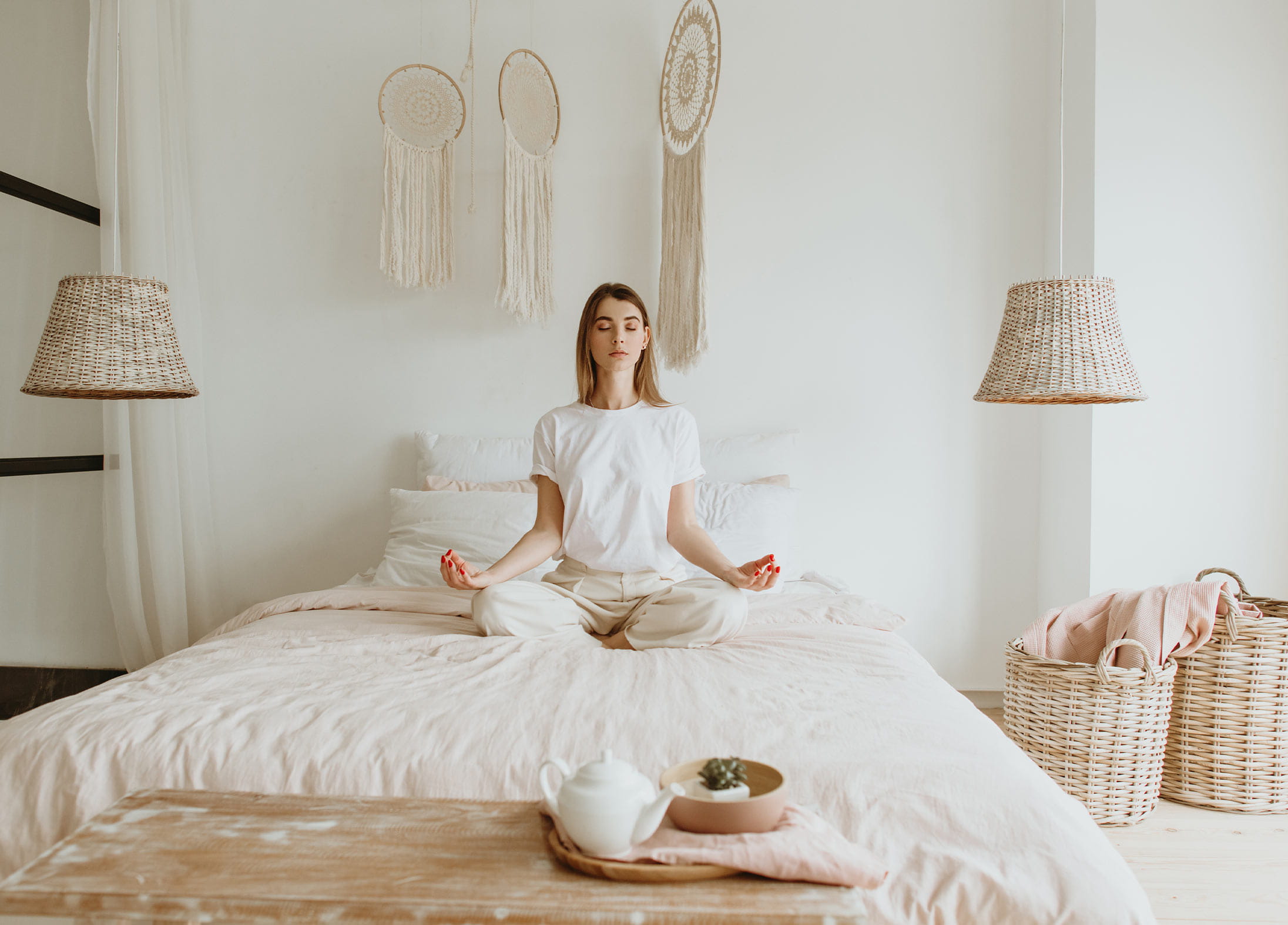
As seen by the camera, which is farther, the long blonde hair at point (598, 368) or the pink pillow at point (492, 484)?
the pink pillow at point (492, 484)

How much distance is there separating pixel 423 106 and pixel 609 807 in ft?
8.30

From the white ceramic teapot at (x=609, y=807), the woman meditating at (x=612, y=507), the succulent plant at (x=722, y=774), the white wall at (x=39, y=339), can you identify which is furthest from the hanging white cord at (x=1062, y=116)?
the white wall at (x=39, y=339)

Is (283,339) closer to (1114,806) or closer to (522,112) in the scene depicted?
(522,112)

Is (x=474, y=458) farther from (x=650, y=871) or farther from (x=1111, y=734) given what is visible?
(x=650, y=871)

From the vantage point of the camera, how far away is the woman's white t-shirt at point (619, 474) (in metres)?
2.08

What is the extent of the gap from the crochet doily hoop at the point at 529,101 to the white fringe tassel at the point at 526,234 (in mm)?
34

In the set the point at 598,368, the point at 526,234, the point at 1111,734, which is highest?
the point at 526,234

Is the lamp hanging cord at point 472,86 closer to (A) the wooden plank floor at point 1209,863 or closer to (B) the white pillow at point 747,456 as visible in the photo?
(B) the white pillow at point 747,456

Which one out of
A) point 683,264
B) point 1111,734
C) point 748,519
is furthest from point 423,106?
point 1111,734

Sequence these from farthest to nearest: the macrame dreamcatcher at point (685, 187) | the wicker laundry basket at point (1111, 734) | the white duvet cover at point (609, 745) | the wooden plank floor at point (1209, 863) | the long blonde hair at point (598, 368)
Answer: the macrame dreamcatcher at point (685, 187) → the long blonde hair at point (598, 368) → the wicker laundry basket at point (1111, 734) → the wooden plank floor at point (1209, 863) → the white duvet cover at point (609, 745)

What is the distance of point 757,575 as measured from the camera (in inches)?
67.9

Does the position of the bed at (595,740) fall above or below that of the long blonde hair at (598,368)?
below

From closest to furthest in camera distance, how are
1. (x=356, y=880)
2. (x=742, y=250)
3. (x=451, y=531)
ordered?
(x=356, y=880), (x=451, y=531), (x=742, y=250)

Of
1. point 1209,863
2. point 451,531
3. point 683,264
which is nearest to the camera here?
point 1209,863
